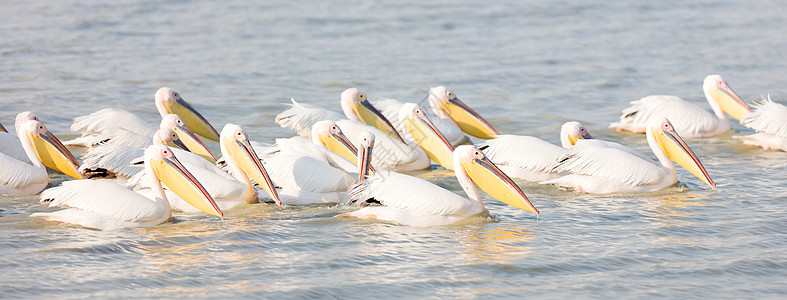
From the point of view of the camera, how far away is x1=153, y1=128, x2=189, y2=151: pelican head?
635 cm

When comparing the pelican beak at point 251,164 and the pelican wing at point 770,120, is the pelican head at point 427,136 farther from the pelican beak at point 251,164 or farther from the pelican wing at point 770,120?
the pelican wing at point 770,120

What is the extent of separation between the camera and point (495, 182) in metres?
5.39

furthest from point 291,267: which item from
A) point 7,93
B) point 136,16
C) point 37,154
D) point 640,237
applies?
point 136,16

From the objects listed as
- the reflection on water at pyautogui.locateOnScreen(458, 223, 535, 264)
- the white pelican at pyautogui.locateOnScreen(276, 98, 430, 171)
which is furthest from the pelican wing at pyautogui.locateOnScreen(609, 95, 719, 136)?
the reflection on water at pyautogui.locateOnScreen(458, 223, 535, 264)

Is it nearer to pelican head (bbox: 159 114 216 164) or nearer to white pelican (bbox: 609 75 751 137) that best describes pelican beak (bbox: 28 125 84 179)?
pelican head (bbox: 159 114 216 164)

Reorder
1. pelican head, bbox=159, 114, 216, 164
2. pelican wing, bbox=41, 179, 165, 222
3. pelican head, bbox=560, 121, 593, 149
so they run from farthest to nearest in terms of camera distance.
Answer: pelican head, bbox=560, 121, 593, 149, pelican head, bbox=159, 114, 216, 164, pelican wing, bbox=41, 179, 165, 222

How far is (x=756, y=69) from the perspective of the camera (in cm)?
1106

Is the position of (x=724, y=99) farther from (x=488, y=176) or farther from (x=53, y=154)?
(x=53, y=154)

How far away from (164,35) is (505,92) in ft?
16.6

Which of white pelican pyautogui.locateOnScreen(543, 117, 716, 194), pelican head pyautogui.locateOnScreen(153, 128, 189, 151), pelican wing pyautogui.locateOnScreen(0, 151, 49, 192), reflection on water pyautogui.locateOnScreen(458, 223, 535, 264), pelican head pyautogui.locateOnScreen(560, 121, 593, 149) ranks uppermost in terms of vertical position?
pelican head pyautogui.locateOnScreen(153, 128, 189, 151)

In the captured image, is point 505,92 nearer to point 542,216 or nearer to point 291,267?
point 542,216

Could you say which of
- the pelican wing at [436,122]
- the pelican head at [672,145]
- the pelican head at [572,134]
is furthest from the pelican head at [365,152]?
the pelican head at [672,145]

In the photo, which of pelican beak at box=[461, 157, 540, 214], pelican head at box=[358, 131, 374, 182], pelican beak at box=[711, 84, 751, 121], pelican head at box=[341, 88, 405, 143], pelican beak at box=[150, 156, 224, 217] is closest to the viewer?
pelican beak at box=[150, 156, 224, 217]

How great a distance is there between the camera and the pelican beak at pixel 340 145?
644 cm
